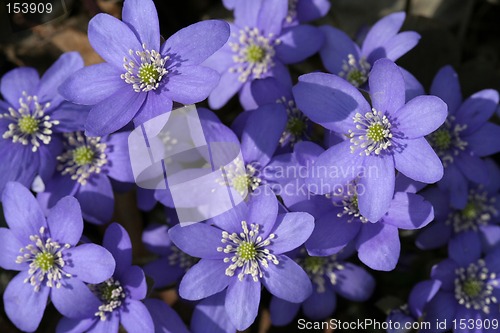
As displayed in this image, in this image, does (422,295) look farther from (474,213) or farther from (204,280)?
(204,280)

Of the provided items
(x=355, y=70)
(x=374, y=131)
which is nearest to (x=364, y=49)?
(x=355, y=70)

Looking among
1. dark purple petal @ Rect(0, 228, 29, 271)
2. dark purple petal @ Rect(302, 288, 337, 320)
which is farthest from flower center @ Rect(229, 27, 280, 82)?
dark purple petal @ Rect(0, 228, 29, 271)

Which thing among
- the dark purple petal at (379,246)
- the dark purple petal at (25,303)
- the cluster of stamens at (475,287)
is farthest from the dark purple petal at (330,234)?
→ the dark purple petal at (25,303)

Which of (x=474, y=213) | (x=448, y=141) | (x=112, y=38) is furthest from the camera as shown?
(x=474, y=213)

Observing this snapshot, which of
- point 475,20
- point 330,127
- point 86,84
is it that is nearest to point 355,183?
point 330,127

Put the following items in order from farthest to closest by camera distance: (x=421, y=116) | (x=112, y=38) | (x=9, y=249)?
(x=9, y=249), (x=112, y=38), (x=421, y=116)

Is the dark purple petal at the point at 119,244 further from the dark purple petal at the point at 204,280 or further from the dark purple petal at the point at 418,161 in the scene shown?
the dark purple petal at the point at 418,161
